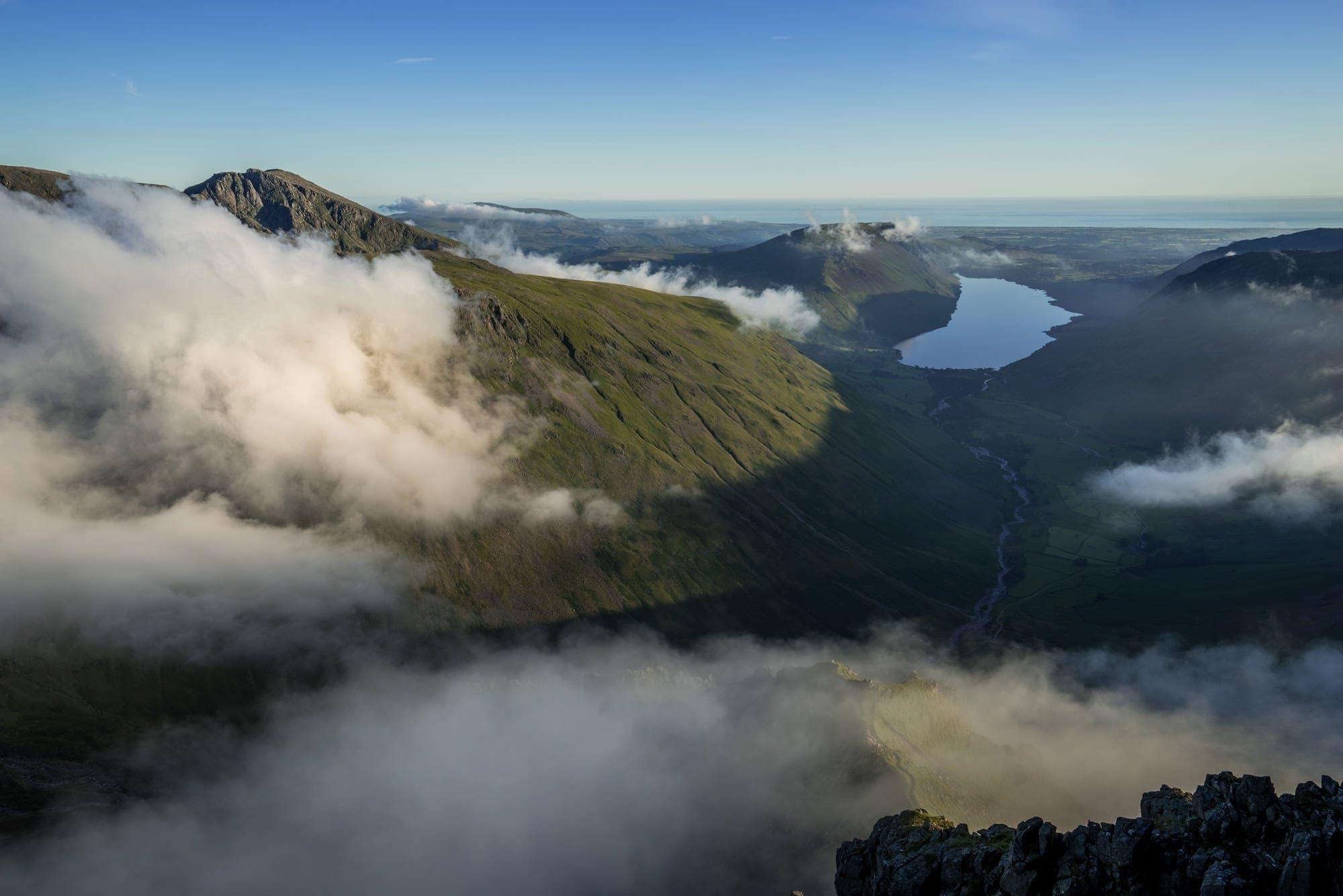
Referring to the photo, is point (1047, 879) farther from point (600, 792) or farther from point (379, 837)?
point (379, 837)

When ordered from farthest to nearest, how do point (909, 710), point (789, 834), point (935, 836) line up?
point (909, 710), point (789, 834), point (935, 836)

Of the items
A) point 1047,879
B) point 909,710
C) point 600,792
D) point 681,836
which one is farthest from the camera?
point 600,792

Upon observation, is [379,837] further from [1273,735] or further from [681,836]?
[1273,735]

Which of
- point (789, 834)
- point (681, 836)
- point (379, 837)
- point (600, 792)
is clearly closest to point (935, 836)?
point (789, 834)

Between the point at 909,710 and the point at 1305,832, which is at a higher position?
the point at 1305,832

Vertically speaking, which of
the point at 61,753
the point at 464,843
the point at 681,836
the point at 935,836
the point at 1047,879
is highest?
the point at 1047,879

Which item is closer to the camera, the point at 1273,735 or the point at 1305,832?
the point at 1305,832

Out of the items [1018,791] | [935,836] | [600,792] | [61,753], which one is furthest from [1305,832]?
[61,753]
